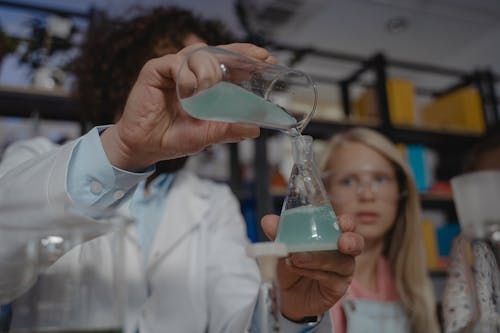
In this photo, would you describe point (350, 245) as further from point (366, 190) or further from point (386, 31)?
point (386, 31)

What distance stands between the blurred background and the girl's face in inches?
21.7

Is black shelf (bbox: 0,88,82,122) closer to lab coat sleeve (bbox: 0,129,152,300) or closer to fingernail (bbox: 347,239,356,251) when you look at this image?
lab coat sleeve (bbox: 0,129,152,300)

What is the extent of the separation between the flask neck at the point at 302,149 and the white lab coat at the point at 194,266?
1.25 feet

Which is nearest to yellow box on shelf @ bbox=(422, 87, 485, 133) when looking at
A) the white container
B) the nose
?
the nose

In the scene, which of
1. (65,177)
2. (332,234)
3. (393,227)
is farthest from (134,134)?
(393,227)

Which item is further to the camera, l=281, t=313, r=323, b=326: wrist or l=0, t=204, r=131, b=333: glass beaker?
l=281, t=313, r=323, b=326: wrist

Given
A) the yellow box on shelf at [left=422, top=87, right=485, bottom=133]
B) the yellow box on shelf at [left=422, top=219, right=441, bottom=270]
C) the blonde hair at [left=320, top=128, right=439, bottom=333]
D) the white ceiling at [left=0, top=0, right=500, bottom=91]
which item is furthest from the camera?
the white ceiling at [left=0, top=0, right=500, bottom=91]

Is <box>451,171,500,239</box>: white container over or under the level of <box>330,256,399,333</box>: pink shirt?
over

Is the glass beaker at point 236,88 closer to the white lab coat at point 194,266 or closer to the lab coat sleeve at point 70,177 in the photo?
the lab coat sleeve at point 70,177

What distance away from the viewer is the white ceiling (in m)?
3.48

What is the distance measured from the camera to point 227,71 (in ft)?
1.88

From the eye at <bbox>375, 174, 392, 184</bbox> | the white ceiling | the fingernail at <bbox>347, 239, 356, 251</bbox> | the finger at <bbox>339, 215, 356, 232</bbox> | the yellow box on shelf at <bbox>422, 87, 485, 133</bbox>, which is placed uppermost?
the white ceiling

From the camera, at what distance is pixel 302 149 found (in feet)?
2.02

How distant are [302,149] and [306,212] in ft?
0.30
